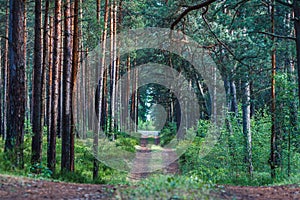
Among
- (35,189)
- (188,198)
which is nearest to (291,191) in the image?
(188,198)

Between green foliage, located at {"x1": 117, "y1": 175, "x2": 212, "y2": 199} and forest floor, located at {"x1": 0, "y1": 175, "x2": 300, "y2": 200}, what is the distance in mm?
291

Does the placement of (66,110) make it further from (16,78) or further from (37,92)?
(16,78)

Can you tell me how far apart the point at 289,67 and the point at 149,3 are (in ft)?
40.8

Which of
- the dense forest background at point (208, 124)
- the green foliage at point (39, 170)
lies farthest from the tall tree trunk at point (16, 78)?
the green foliage at point (39, 170)

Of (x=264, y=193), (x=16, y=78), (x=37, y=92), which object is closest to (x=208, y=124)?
(x=37, y=92)

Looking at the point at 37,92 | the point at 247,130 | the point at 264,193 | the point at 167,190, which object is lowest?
the point at 264,193

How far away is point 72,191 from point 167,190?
7.19 ft

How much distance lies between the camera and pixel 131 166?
22.0m

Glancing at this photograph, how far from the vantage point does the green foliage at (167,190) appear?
21.6ft

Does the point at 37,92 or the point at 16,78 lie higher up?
the point at 16,78

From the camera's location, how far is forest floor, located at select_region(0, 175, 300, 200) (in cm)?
741

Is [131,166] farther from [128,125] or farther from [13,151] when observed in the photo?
[128,125]

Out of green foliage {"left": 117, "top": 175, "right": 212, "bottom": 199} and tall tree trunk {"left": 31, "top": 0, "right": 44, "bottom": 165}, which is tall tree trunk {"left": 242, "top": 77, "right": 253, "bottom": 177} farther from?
green foliage {"left": 117, "top": 175, "right": 212, "bottom": 199}

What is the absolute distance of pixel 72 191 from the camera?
806 centimetres
